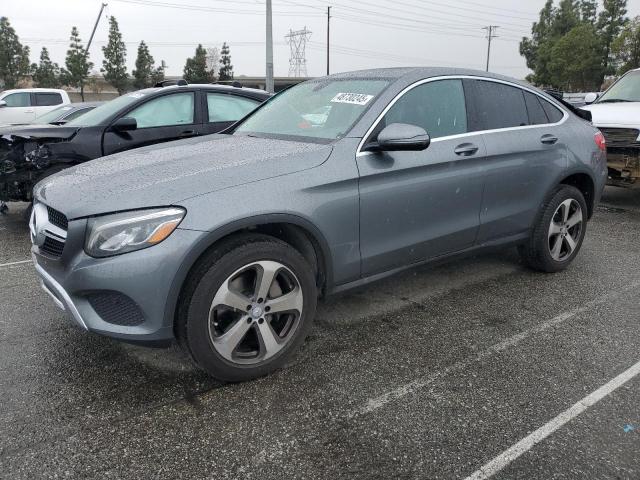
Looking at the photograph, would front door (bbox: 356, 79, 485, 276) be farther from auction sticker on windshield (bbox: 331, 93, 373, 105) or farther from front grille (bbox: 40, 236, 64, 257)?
front grille (bbox: 40, 236, 64, 257)

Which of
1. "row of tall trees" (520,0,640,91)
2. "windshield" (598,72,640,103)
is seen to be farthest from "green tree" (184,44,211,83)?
"windshield" (598,72,640,103)

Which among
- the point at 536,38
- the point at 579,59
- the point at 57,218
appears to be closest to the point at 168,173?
the point at 57,218

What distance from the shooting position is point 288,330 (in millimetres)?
2871

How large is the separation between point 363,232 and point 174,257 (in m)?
1.15

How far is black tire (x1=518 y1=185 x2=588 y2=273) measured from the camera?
423 centimetres

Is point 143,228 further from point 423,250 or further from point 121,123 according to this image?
point 121,123

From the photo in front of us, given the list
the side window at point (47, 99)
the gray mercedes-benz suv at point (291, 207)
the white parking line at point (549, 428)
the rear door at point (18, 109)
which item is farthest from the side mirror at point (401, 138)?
the side window at point (47, 99)

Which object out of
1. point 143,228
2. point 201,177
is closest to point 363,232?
point 201,177

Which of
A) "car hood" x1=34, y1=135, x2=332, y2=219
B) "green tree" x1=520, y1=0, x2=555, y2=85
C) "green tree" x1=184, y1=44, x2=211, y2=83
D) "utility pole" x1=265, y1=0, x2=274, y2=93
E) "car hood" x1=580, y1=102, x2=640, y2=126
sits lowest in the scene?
"car hood" x1=34, y1=135, x2=332, y2=219

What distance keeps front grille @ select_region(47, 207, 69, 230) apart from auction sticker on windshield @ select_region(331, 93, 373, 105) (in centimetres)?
183

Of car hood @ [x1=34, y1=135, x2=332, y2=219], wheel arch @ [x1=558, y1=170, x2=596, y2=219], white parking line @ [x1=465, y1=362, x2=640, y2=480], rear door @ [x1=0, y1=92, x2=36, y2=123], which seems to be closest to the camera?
white parking line @ [x1=465, y1=362, x2=640, y2=480]

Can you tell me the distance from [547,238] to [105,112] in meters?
4.99

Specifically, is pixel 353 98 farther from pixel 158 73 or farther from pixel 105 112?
pixel 158 73

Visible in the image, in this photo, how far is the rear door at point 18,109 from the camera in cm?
1541
